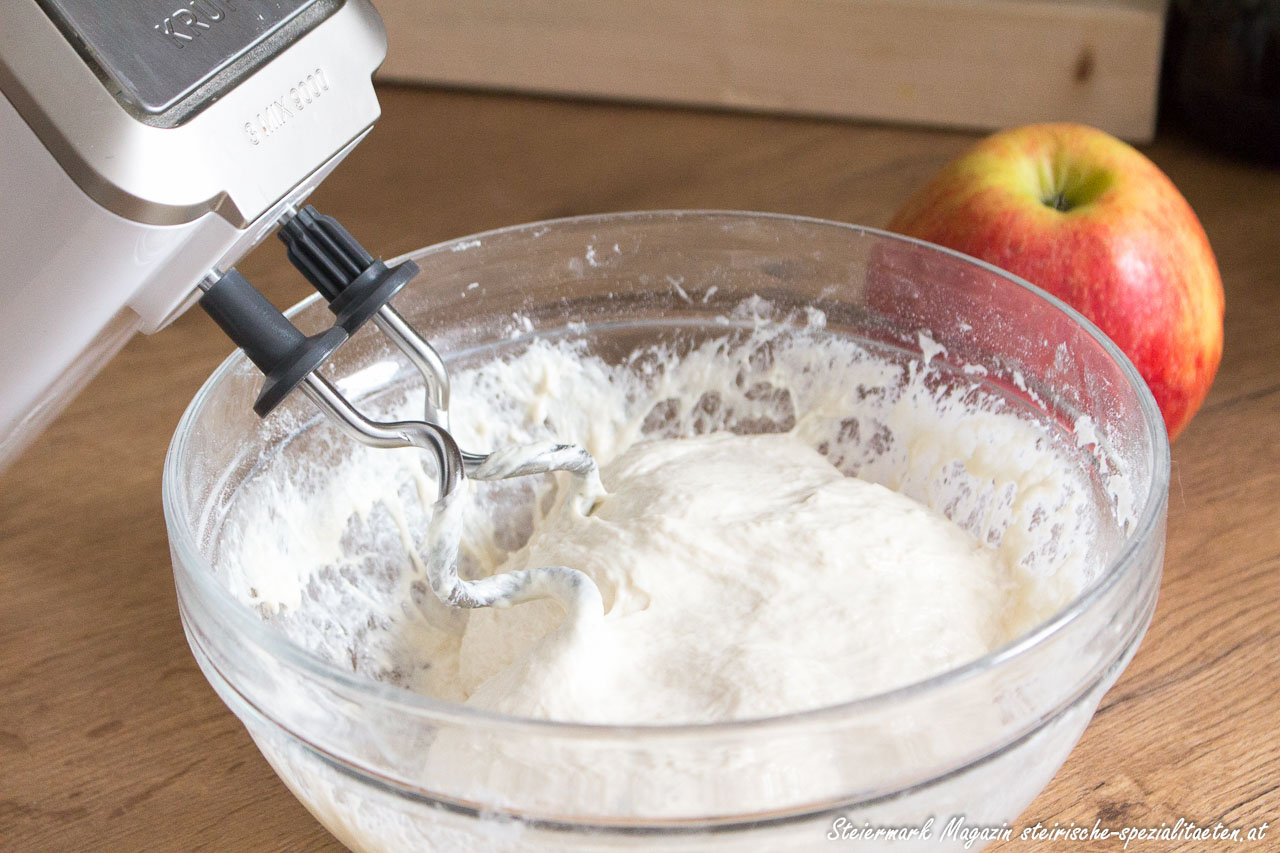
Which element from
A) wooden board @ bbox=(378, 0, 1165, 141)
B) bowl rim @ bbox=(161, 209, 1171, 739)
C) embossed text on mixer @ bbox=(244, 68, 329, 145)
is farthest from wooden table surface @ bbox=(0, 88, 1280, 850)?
embossed text on mixer @ bbox=(244, 68, 329, 145)

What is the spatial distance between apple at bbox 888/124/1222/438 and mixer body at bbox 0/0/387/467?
413 mm

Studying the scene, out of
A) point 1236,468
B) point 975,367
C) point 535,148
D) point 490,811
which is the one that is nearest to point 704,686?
point 490,811

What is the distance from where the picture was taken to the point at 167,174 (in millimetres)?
410

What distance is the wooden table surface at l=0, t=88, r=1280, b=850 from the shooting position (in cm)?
57

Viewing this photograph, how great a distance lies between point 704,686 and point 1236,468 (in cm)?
43

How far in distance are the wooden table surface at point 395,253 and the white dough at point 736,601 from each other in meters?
0.10

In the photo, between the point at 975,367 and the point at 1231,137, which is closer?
the point at 975,367

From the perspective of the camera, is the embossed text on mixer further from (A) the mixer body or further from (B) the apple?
(B) the apple

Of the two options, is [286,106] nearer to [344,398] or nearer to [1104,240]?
[344,398]

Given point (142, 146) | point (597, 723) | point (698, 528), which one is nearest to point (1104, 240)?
point (698, 528)

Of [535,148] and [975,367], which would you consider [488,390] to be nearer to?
[975,367]

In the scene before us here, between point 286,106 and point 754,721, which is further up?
point 286,106

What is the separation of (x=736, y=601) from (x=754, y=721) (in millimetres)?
197

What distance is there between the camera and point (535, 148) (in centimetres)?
118
